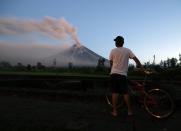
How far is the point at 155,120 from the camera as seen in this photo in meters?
8.49

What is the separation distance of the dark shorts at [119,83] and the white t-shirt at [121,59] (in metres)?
0.09

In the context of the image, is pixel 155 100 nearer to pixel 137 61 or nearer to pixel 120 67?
pixel 137 61

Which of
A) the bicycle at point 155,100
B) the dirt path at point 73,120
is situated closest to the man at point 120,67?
the bicycle at point 155,100

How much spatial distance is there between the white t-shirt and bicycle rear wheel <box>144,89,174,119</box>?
0.81 meters

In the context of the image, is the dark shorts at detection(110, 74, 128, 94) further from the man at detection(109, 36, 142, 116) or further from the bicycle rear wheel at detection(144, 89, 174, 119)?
the bicycle rear wheel at detection(144, 89, 174, 119)

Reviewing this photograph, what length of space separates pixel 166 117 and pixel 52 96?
5.79 metres

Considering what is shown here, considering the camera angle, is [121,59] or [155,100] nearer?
[121,59]

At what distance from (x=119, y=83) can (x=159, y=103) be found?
1.01 meters

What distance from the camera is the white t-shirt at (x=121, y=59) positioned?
8.70 meters

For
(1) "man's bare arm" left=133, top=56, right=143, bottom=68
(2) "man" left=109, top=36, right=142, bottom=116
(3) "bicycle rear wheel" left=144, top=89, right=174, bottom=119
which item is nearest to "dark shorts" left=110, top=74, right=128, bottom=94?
(2) "man" left=109, top=36, right=142, bottom=116

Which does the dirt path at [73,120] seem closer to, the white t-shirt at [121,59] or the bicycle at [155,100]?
the bicycle at [155,100]

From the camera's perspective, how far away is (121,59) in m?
8.70

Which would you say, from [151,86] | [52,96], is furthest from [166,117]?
[52,96]

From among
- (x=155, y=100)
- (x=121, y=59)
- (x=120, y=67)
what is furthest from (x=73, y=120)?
(x=155, y=100)
